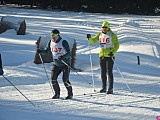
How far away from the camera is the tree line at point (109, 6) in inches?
1540

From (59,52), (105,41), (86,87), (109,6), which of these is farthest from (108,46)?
(109,6)

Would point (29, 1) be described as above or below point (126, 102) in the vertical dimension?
above

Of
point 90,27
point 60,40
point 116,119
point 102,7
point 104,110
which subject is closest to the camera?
point 116,119

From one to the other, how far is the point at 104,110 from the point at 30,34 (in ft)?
47.5

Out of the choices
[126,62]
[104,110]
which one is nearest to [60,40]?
[104,110]

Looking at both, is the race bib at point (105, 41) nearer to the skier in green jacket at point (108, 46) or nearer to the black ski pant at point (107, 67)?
the skier in green jacket at point (108, 46)

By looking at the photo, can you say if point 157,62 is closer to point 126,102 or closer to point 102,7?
point 126,102

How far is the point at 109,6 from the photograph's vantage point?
40188 mm

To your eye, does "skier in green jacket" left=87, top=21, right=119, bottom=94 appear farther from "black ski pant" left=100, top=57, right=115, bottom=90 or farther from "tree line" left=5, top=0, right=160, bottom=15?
"tree line" left=5, top=0, right=160, bottom=15

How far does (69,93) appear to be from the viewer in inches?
353

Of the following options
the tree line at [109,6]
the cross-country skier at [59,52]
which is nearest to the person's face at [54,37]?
the cross-country skier at [59,52]

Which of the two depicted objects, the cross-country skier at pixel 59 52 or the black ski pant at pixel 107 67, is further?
the black ski pant at pixel 107 67

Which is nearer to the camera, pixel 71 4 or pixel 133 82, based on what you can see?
pixel 133 82

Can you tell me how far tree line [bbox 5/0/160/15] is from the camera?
3912 cm
